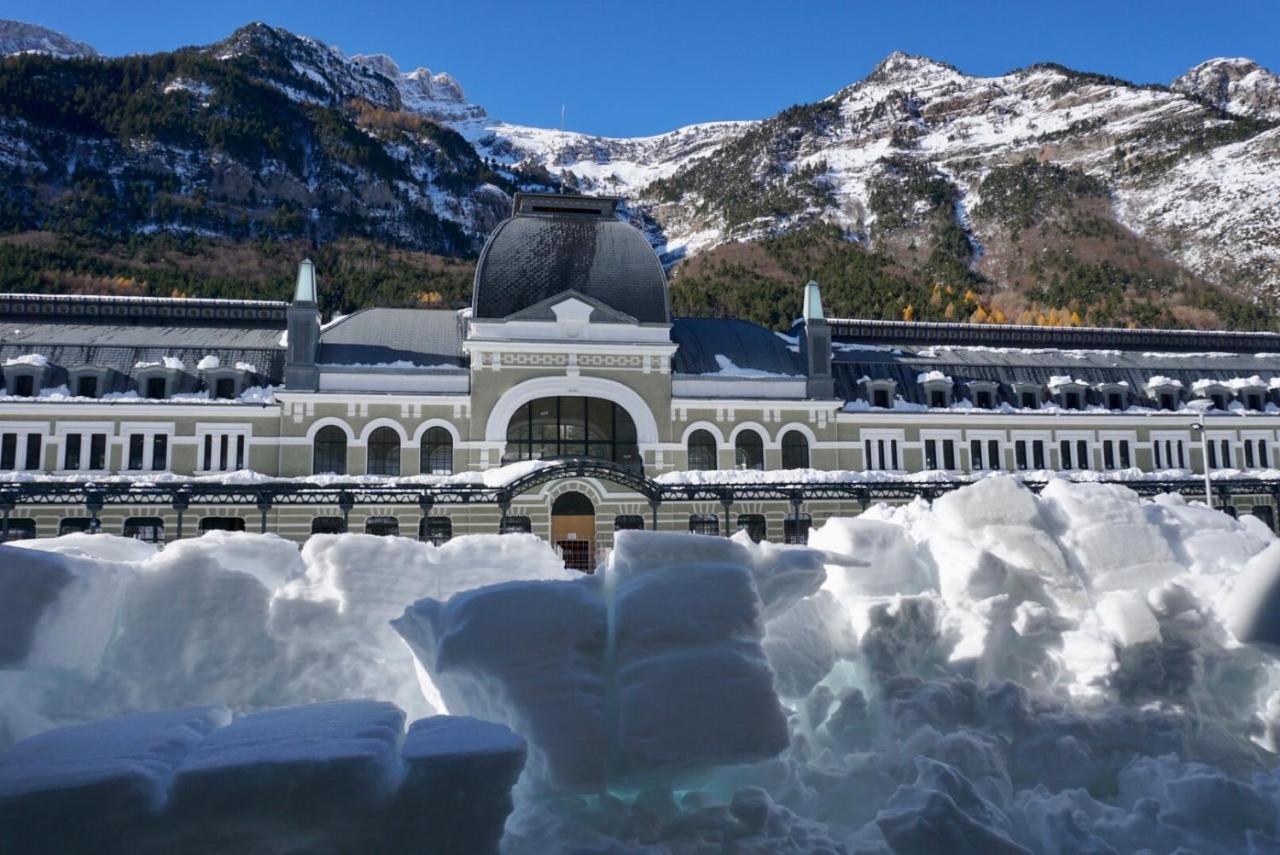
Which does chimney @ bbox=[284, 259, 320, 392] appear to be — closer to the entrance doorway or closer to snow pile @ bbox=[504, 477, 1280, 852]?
the entrance doorway

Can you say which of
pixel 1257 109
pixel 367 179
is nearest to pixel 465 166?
pixel 367 179

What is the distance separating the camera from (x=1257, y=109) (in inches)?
7160

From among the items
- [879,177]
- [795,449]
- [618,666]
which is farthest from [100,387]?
[879,177]

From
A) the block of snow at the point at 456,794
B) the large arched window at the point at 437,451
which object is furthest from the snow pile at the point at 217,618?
the large arched window at the point at 437,451

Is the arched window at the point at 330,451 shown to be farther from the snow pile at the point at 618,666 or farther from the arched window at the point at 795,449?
the snow pile at the point at 618,666

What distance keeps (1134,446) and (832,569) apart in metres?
34.1

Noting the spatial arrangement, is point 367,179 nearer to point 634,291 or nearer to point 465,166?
point 465,166

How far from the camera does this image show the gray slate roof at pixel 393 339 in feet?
121

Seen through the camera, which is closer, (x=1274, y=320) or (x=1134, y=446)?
(x=1134, y=446)

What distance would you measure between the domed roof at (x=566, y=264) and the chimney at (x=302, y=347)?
611cm

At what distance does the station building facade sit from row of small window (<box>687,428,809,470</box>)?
0.09 m

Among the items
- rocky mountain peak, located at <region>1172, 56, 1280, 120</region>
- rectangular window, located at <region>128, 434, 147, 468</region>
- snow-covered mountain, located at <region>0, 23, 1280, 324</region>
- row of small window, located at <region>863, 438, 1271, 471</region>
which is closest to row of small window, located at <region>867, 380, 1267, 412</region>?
row of small window, located at <region>863, 438, 1271, 471</region>

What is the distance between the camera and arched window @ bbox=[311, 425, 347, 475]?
35.6 metres

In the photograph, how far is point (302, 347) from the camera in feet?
117
